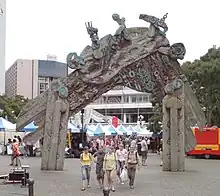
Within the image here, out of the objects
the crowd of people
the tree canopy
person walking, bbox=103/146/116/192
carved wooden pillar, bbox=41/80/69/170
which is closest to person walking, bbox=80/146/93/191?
the crowd of people

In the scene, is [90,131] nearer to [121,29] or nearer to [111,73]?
[111,73]

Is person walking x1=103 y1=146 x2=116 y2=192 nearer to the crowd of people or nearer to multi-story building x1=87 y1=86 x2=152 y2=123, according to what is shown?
the crowd of people

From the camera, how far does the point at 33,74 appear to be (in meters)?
153

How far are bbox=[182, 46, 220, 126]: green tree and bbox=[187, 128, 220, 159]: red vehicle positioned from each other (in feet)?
13.9

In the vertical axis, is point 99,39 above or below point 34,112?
above

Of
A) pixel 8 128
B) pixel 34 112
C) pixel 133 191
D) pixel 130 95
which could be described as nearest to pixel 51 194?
pixel 133 191

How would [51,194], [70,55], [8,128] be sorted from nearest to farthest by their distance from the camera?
1. [51,194]
2. [70,55]
3. [8,128]

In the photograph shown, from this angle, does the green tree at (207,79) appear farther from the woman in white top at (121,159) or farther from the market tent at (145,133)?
the woman in white top at (121,159)

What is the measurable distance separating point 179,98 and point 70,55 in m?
6.24

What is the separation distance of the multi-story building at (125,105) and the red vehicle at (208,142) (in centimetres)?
8143

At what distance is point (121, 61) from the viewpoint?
2723 centimetres

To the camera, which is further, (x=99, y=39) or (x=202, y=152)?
(x=202, y=152)

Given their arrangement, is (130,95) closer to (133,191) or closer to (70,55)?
(70,55)

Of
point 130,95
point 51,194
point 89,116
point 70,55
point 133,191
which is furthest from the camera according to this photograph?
point 130,95
